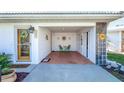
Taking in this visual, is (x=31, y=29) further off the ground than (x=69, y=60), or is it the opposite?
(x=31, y=29)

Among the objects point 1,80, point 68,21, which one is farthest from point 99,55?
point 1,80

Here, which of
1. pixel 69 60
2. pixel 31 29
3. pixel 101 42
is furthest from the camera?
pixel 69 60

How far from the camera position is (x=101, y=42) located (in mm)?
12508

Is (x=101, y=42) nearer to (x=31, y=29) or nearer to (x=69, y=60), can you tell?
(x=69, y=60)

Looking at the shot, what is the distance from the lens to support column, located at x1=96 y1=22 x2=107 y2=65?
40.9 ft

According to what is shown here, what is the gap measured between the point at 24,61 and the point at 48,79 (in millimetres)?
4999

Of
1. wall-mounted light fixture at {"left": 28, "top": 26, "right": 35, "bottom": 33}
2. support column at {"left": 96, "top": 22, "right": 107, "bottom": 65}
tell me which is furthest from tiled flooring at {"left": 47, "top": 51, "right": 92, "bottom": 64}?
wall-mounted light fixture at {"left": 28, "top": 26, "right": 35, "bottom": 33}

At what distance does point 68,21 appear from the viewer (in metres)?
12.5

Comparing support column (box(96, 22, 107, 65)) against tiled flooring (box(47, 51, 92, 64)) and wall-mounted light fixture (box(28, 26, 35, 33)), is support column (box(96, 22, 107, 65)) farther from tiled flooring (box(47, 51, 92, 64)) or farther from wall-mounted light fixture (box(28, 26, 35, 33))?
wall-mounted light fixture (box(28, 26, 35, 33))

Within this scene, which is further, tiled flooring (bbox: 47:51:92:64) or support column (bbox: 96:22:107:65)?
tiled flooring (bbox: 47:51:92:64)

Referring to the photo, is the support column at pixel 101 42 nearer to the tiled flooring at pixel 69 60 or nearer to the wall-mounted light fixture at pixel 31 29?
the tiled flooring at pixel 69 60

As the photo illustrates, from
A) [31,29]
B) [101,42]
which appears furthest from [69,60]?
[31,29]

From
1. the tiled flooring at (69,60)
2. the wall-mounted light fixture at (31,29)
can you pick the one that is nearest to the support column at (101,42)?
the tiled flooring at (69,60)

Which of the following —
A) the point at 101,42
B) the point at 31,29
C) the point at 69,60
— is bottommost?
the point at 69,60
